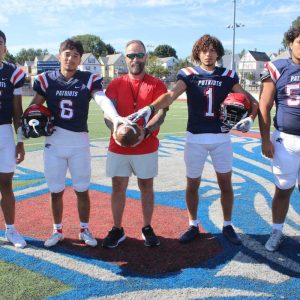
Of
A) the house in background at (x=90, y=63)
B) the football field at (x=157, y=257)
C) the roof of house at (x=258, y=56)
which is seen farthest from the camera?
the roof of house at (x=258, y=56)

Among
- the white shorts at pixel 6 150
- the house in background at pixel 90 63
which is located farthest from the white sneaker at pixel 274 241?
the house in background at pixel 90 63

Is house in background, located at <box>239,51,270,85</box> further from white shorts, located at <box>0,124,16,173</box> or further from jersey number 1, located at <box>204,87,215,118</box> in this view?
white shorts, located at <box>0,124,16,173</box>

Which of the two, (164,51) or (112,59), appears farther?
(164,51)

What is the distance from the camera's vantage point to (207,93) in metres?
3.92

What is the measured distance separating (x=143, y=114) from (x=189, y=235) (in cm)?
142

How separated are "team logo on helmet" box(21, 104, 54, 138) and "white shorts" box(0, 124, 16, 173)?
0.22 m

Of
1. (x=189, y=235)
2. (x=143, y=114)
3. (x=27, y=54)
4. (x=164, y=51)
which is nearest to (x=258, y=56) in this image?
(x=164, y=51)

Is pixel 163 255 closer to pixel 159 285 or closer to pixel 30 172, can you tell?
pixel 159 285

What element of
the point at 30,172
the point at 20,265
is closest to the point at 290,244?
the point at 20,265

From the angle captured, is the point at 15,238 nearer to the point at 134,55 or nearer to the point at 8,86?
the point at 8,86

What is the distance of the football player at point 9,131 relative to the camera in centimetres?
379

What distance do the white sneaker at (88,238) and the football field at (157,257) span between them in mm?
68

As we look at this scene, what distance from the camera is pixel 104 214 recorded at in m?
4.83

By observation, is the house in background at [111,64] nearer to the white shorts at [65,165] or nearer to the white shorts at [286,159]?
the white shorts at [65,165]
